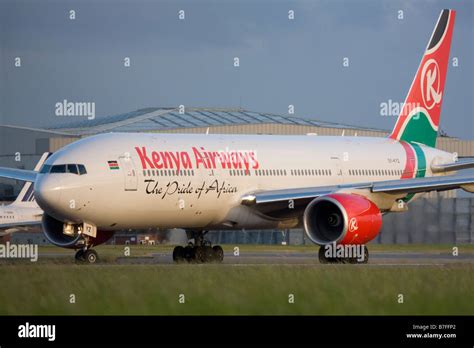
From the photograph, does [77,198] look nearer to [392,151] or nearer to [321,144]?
[321,144]

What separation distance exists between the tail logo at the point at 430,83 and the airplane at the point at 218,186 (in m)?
3.33

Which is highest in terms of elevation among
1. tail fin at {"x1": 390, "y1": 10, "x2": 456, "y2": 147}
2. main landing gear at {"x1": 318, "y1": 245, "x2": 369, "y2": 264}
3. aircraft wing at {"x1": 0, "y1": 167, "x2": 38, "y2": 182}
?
tail fin at {"x1": 390, "y1": 10, "x2": 456, "y2": 147}

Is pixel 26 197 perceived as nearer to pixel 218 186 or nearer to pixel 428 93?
pixel 428 93

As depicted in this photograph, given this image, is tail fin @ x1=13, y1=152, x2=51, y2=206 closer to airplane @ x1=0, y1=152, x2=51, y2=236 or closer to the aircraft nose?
airplane @ x1=0, y1=152, x2=51, y2=236

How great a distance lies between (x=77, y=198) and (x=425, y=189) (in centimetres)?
1164

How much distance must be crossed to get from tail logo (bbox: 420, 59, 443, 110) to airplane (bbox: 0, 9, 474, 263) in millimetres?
3325

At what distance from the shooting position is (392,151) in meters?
44.3

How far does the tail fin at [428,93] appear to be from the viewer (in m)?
46.1

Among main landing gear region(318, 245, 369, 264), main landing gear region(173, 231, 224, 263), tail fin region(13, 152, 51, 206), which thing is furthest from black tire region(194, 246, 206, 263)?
tail fin region(13, 152, 51, 206)

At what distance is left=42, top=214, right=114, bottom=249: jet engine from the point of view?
3498cm

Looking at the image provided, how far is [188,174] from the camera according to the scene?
119 feet

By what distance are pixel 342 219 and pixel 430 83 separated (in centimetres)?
1331
